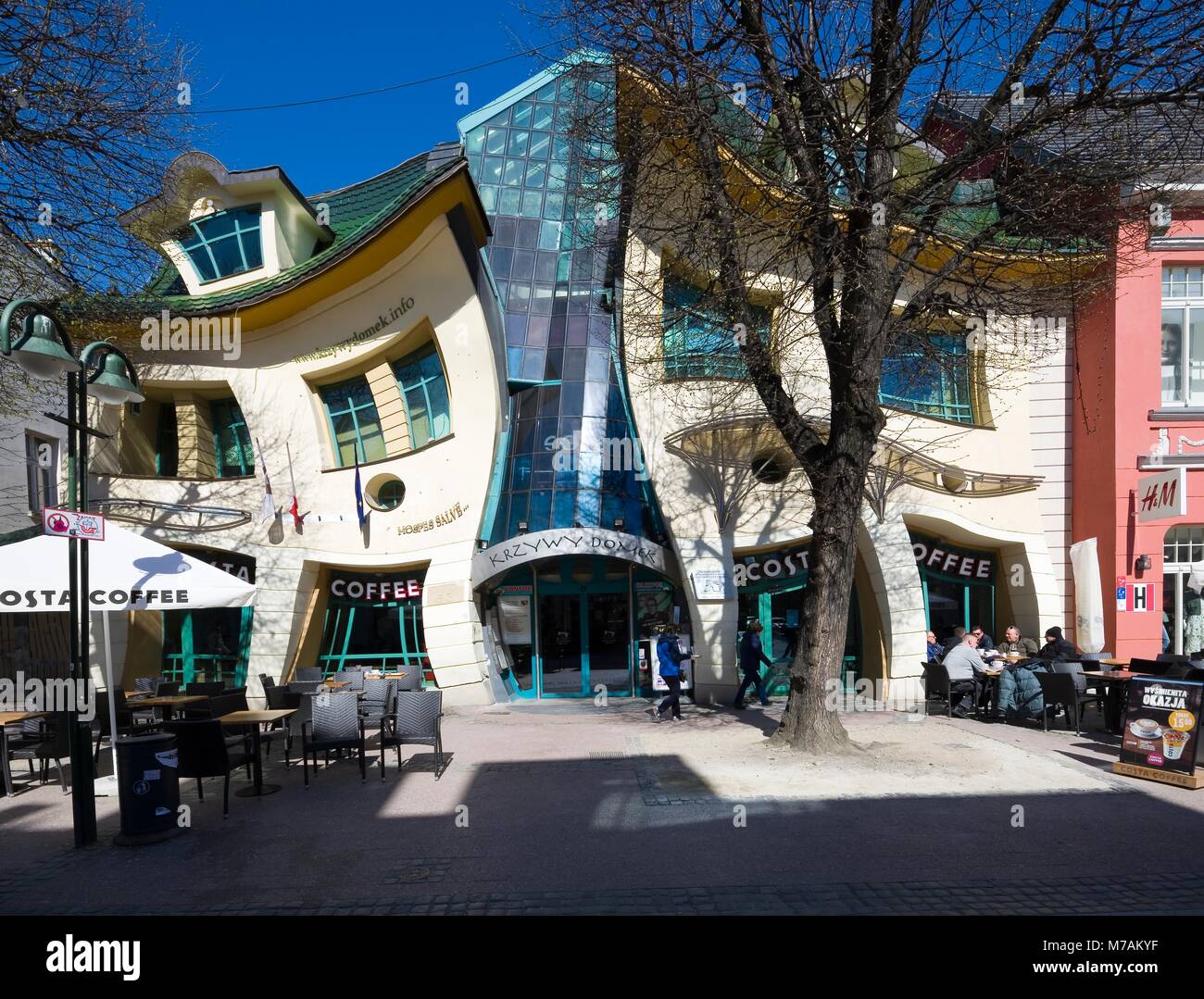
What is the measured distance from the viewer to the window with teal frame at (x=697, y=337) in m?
10.7

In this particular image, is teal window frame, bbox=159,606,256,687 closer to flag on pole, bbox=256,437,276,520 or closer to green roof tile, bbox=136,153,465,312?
flag on pole, bbox=256,437,276,520

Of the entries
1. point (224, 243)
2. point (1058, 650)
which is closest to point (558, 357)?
point (224, 243)

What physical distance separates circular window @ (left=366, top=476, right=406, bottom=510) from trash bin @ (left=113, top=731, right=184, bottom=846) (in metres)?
8.72

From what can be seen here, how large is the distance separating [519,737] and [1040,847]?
6.82 meters

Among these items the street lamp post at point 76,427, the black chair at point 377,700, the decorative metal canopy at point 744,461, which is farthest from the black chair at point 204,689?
the decorative metal canopy at point 744,461

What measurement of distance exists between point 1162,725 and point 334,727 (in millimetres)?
8943

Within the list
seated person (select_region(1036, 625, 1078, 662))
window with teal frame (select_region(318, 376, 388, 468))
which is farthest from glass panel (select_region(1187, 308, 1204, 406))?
window with teal frame (select_region(318, 376, 388, 468))

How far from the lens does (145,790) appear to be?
6777 mm

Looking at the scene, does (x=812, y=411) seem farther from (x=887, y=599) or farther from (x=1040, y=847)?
(x=1040, y=847)

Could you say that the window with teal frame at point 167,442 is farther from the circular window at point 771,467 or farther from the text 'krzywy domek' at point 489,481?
the circular window at point 771,467

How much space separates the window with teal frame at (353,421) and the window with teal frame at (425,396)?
0.74m

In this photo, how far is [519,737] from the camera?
1109cm

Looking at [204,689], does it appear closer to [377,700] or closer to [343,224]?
[377,700]
